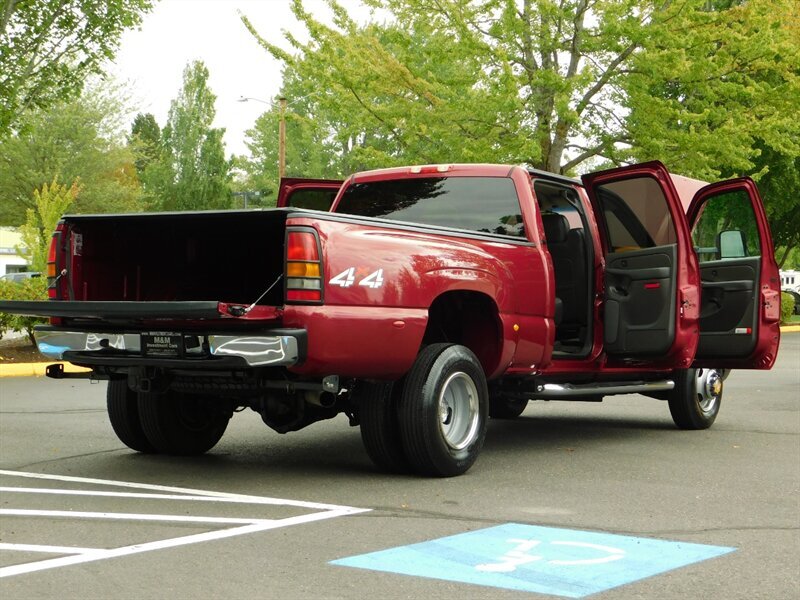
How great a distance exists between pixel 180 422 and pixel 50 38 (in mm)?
13612

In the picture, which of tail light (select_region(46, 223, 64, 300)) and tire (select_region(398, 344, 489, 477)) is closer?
tire (select_region(398, 344, 489, 477))

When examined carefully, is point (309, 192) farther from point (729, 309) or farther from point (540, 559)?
point (540, 559)

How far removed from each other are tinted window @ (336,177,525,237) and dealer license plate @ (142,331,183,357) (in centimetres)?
254

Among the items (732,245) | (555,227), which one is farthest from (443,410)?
(732,245)

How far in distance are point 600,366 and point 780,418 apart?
3094mm

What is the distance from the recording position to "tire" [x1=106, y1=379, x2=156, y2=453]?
27.5 ft

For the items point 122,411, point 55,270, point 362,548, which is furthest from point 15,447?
point 362,548

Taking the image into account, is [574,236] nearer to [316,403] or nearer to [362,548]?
[316,403]

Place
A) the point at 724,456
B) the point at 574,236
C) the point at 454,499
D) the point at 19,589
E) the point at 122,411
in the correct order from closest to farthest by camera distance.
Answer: the point at 19,589 < the point at 454,499 < the point at 122,411 < the point at 724,456 < the point at 574,236

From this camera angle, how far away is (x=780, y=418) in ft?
38.0

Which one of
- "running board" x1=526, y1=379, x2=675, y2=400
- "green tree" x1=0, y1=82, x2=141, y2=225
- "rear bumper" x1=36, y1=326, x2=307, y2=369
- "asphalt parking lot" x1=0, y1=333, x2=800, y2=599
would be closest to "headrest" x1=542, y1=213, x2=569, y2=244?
"running board" x1=526, y1=379, x2=675, y2=400

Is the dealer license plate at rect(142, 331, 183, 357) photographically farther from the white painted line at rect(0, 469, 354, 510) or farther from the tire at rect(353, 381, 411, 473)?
the tire at rect(353, 381, 411, 473)

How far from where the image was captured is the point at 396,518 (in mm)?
6266

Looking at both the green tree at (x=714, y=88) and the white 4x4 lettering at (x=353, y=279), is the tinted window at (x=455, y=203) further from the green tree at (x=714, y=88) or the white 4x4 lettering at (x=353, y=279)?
the green tree at (x=714, y=88)
